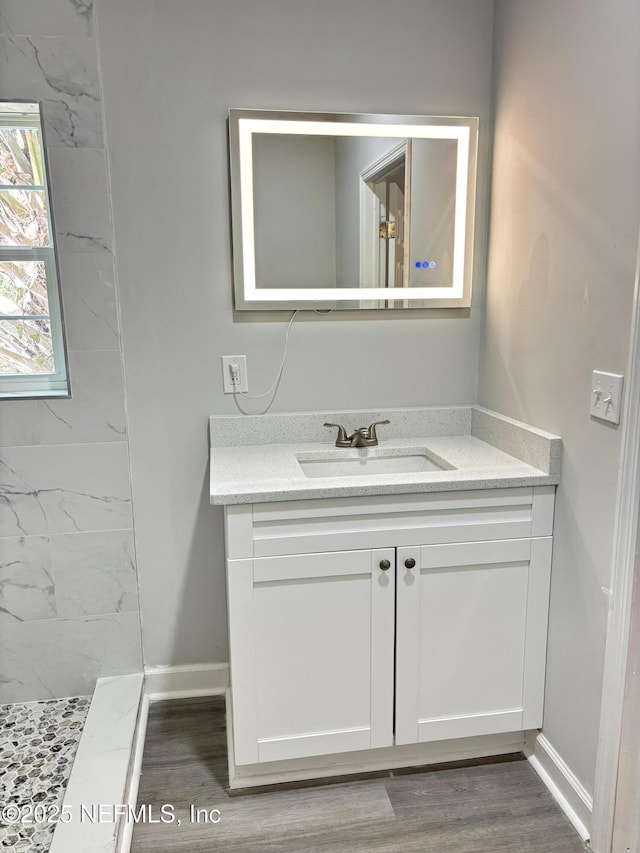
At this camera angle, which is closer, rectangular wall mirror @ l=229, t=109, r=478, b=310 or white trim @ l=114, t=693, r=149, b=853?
white trim @ l=114, t=693, r=149, b=853

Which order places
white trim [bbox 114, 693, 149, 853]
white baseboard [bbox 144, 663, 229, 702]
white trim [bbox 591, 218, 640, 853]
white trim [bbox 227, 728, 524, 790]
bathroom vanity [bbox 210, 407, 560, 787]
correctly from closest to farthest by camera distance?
white trim [bbox 591, 218, 640, 853]
white trim [bbox 114, 693, 149, 853]
bathroom vanity [bbox 210, 407, 560, 787]
white trim [bbox 227, 728, 524, 790]
white baseboard [bbox 144, 663, 229, 702]

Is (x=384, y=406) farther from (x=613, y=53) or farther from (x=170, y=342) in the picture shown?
(x=613, y=53)

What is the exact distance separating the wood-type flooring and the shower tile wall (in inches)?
18.7

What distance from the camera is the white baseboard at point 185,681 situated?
227 centimetres

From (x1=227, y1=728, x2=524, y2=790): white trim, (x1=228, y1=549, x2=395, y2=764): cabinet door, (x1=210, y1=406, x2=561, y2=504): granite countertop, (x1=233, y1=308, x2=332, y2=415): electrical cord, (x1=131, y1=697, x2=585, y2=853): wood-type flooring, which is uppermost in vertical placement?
(x1=233, y1=308, x2=332, y2=415): electrical cord

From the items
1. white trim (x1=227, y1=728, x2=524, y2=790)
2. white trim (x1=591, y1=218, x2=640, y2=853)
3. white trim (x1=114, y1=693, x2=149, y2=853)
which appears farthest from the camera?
white trim (x1=227, y1=728, x2=524, y2=790)

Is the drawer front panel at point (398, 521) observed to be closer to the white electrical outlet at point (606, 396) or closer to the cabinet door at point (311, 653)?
the cabinet door at point (311, 653)

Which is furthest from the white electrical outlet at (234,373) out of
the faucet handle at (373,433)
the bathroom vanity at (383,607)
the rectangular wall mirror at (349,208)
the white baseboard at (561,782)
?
the white baseboard at (561,782)

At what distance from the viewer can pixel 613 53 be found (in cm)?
145

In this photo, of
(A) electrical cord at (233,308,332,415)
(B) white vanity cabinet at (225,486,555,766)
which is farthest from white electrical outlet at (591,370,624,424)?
(A) electrical cord at (233,308,332,415)

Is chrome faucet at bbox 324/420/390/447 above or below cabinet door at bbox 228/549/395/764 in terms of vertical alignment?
above

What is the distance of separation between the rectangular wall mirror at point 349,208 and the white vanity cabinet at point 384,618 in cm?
78

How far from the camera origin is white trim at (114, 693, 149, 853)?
63.5 inches

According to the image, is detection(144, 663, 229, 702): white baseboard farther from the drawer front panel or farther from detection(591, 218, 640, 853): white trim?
detection(591, 218, 640, 853): white trim
